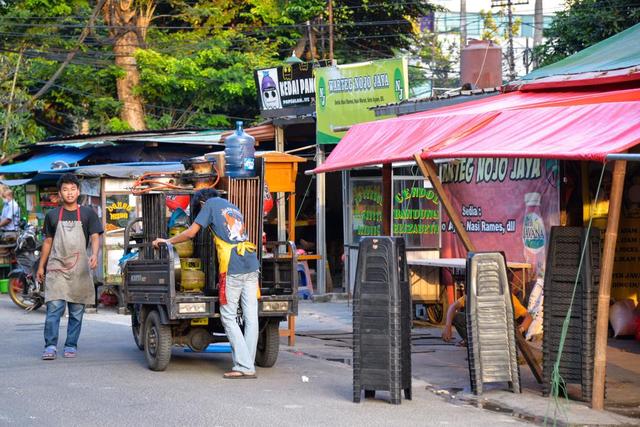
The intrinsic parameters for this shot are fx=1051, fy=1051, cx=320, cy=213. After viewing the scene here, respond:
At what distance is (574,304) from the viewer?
29.7ft

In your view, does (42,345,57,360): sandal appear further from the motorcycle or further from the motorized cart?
the motorcycle

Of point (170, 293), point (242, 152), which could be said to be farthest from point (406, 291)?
point (242, 152)

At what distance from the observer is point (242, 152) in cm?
1206

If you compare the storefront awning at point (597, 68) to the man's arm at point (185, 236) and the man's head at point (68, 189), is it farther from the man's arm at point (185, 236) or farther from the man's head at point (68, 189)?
the man's head at point (68, 189)

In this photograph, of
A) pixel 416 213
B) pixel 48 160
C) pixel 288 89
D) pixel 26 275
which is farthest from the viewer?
pixel 48 160

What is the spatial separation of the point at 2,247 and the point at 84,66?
14.8m

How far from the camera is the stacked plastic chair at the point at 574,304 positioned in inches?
348

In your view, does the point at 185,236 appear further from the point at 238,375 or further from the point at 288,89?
the point at 288,89

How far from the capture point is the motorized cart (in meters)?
10.4

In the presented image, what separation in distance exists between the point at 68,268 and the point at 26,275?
674cm

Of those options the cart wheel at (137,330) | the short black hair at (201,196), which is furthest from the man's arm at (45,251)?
the short black hair at (201,196)

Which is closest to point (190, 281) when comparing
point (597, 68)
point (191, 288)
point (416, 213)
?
point (191, 288)

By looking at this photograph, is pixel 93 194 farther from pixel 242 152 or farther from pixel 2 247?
pixel 242 152

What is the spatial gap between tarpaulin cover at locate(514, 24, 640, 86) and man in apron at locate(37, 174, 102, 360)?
Answer: 522 cm
